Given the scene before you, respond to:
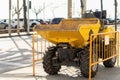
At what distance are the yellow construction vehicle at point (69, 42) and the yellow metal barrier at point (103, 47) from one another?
193 mm

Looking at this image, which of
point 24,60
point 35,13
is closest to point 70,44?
point 24,60

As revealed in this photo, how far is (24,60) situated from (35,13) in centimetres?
7581

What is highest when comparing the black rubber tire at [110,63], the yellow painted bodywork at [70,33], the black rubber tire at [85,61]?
the yellow painted bodywork at [70,33]

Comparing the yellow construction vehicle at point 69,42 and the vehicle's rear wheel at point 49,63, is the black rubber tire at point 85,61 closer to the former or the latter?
the yellow construction vehicle at point 69,42

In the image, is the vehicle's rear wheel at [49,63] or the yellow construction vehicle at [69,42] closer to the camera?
the yellow construction vehicle at [69,42]

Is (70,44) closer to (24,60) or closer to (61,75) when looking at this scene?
(61,75)

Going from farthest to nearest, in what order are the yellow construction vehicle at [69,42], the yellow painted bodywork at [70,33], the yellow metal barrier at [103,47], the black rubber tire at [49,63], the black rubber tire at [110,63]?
the black rubber tire at [110,63] < the black rubber tire at [49,63] < the yellow metal barrier at [103,47] < the yellow construction vehicle at [69,42] < the yellow painted bodywork at [70,33]

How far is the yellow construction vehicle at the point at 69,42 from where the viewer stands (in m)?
10.0

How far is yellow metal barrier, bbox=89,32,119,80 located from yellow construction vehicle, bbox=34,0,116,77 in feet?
0.63

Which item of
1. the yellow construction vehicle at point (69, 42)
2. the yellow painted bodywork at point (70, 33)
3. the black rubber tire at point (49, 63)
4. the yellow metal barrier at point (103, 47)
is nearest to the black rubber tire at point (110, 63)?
the yellow metal barrier at point (103, 47)

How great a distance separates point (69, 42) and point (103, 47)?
5.11 feet

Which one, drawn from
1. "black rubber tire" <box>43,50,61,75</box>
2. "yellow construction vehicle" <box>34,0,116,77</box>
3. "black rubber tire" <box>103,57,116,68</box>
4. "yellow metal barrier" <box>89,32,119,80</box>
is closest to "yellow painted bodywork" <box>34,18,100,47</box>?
"yellow construction vehicle" <box>34,0,116,77</box>

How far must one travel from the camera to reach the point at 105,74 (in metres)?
11.1

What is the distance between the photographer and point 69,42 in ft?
34.0
